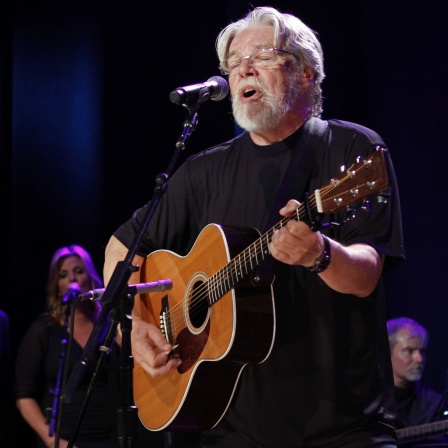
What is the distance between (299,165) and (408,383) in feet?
12.9

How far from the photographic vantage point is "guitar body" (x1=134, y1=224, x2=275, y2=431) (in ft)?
8.88

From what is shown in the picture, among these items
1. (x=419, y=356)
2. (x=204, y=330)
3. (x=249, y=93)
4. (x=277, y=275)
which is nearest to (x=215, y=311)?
(x=204, y=330)

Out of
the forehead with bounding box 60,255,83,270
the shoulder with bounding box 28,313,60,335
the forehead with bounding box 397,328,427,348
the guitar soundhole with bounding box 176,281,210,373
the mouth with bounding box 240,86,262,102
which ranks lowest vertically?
the forehead with bounding box 397,328,427,348

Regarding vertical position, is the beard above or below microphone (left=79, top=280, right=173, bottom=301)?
above

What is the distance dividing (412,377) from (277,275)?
3.90 metres

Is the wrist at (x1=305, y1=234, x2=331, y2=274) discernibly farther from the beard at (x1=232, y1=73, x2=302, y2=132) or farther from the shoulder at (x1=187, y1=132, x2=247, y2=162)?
the shoulder at (x1=187, y1=132, x2=247, y2=162)

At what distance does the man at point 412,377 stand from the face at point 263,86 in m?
3.39

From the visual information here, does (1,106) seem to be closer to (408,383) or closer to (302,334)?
(408,383)

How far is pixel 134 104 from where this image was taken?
23.0ft

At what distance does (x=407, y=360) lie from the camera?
636 cm

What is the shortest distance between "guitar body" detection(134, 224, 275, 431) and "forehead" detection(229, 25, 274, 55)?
30.5 inches

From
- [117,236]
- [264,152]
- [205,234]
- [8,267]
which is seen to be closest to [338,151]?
[264,152]

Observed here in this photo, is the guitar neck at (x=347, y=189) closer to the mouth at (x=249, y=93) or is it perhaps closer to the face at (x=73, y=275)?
the mouth at (x=249, y=93)

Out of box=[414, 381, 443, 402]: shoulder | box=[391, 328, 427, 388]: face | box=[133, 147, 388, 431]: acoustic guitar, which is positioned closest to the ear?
box=[133, 147, 388, 431]: acoustic guitar
